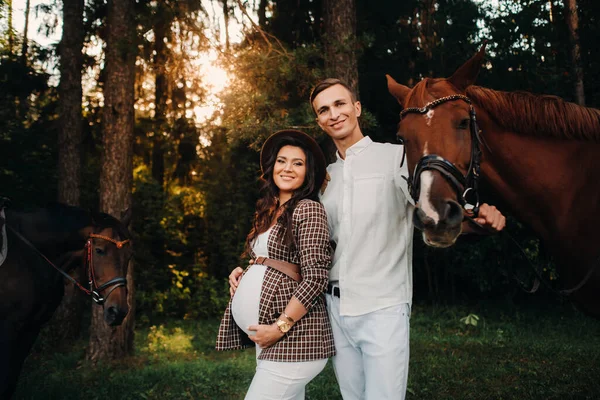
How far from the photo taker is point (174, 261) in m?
12.6

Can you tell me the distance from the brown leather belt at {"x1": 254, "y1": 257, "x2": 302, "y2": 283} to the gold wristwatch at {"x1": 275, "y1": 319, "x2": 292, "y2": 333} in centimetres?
22

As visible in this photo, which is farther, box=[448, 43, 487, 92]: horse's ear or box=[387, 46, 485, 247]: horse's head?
box=[448, 43, 487, 92]: horse's ear

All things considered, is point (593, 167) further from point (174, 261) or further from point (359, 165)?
point (174, 261)

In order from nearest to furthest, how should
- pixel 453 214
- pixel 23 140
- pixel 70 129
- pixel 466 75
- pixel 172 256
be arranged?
pixel 453 214 < pixel 466 75 < pixel 70 129 < pixel 23 140 < pixel 172 256

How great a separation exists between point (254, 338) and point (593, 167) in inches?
76.8

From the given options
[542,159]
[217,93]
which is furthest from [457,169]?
[217,93]

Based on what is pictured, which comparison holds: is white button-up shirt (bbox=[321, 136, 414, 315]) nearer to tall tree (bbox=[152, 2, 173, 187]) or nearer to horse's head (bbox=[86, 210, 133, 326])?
horse's head (bbox=[86, 210, 133, 326])

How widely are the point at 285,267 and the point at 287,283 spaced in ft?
0.25

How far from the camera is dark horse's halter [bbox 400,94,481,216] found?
2088mm

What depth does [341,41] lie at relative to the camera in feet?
20.2

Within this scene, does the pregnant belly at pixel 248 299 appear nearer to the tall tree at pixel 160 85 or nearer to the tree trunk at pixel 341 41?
the tree trunk at pixel 341 41

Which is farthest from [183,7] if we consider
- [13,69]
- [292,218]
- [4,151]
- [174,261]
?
[174,261]

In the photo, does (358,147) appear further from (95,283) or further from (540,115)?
(95,283)

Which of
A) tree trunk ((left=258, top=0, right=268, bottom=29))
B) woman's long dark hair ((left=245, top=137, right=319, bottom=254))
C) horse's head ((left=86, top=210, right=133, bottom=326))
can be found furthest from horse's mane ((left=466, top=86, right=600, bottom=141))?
tree trunk ((left=258, top=0, right=268, bottom=29))
